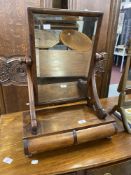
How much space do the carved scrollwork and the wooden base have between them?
0.32 meters

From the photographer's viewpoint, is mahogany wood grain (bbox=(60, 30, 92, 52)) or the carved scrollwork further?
the carved scrollwork

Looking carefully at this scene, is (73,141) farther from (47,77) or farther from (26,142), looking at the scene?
(47,77)

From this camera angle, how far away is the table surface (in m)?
0.73

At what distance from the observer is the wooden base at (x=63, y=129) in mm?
747

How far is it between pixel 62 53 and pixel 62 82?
0.16 m

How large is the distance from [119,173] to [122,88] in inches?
17.7

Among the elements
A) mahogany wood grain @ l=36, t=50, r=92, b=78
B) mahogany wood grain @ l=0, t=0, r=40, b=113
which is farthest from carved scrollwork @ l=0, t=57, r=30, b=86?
mahogany wood grain @ l=36, t=50, r=92, b=78

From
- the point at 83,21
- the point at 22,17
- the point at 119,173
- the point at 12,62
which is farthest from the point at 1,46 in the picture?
the point at 119,173

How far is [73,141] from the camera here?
0.78 meters

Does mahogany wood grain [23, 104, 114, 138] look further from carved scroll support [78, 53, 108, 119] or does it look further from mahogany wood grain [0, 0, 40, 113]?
mahogany wood grain [0, 0, 40, 113]

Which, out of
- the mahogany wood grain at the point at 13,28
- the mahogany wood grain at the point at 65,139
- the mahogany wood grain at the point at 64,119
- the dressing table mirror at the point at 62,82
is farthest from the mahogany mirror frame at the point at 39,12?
the mahogany wood grain at the point at 13,28

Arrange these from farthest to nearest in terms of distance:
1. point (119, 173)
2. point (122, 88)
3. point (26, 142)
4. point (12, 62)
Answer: point (12, 62) < point (122, 88) < point (119, 173) < point (26, 142)

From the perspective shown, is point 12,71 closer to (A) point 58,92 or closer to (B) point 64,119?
(A) point 58,92

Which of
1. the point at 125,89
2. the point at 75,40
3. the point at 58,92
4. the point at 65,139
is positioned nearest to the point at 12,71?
the point at 58,92
